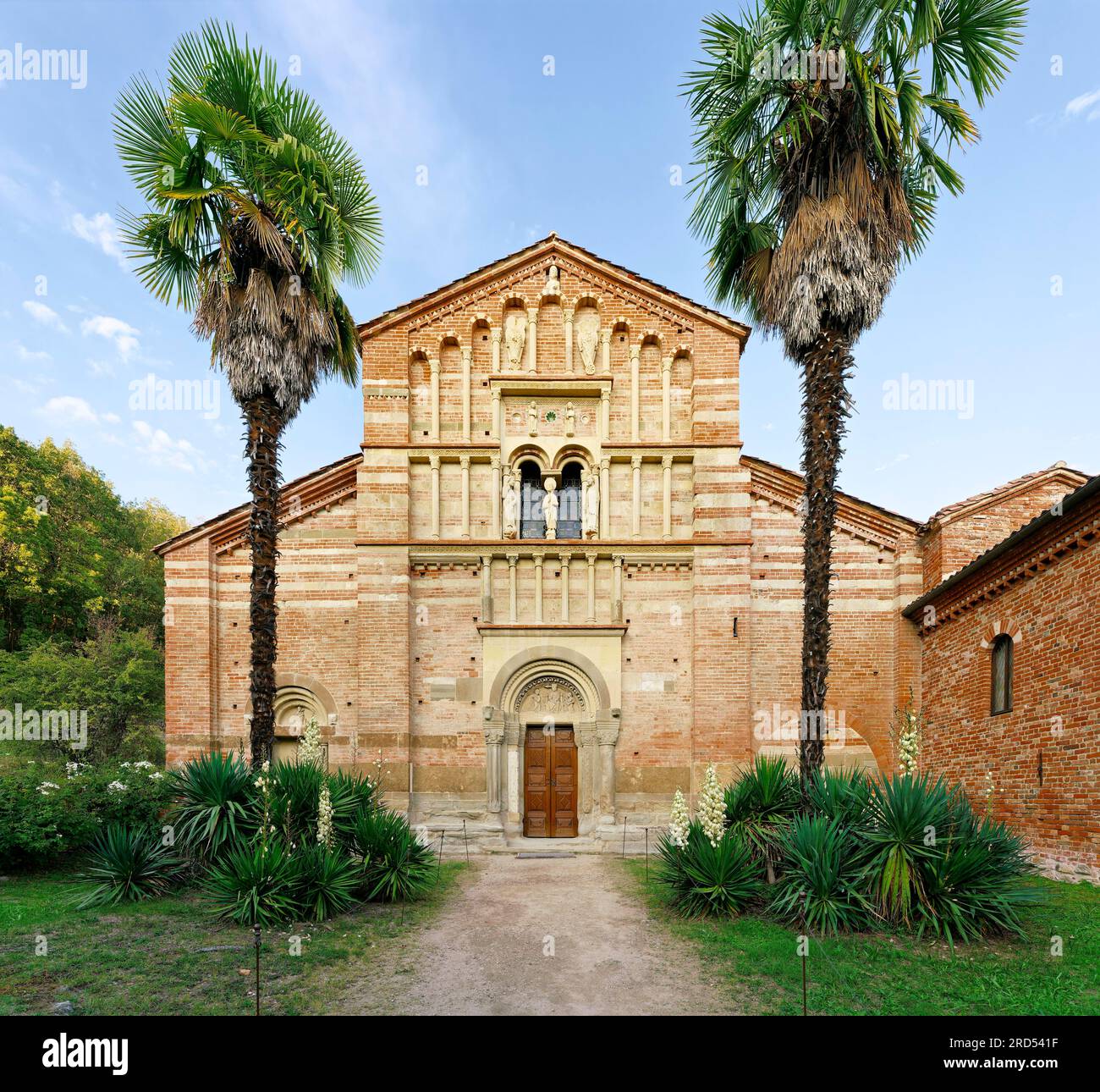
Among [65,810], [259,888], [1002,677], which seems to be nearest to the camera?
[259,888]

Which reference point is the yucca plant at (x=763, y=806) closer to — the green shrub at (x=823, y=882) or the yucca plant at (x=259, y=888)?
the green shrub at (x=823, y=882)

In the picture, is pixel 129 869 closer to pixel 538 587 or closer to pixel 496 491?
pixel 538 587

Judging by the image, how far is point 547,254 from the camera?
15.2m

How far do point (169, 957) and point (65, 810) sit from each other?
494 cm

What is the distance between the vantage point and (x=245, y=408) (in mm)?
11070

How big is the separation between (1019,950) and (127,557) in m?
35.0

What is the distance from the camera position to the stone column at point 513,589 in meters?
14.6

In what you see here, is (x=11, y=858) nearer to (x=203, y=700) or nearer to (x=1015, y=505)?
(x=203, y=700)

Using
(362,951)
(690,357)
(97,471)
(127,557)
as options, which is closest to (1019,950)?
(362,951)

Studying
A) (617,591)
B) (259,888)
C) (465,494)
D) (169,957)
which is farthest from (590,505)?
(169,957)

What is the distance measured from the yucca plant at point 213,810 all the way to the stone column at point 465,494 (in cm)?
685

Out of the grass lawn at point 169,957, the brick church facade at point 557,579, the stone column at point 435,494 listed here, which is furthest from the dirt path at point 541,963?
the stone column at point 435,494

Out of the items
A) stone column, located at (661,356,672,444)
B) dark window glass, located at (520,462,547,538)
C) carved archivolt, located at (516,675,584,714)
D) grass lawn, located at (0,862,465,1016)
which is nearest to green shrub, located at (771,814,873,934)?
grass lawn, located at (0,862,465,1016)

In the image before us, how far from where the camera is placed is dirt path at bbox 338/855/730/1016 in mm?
→ 6137
